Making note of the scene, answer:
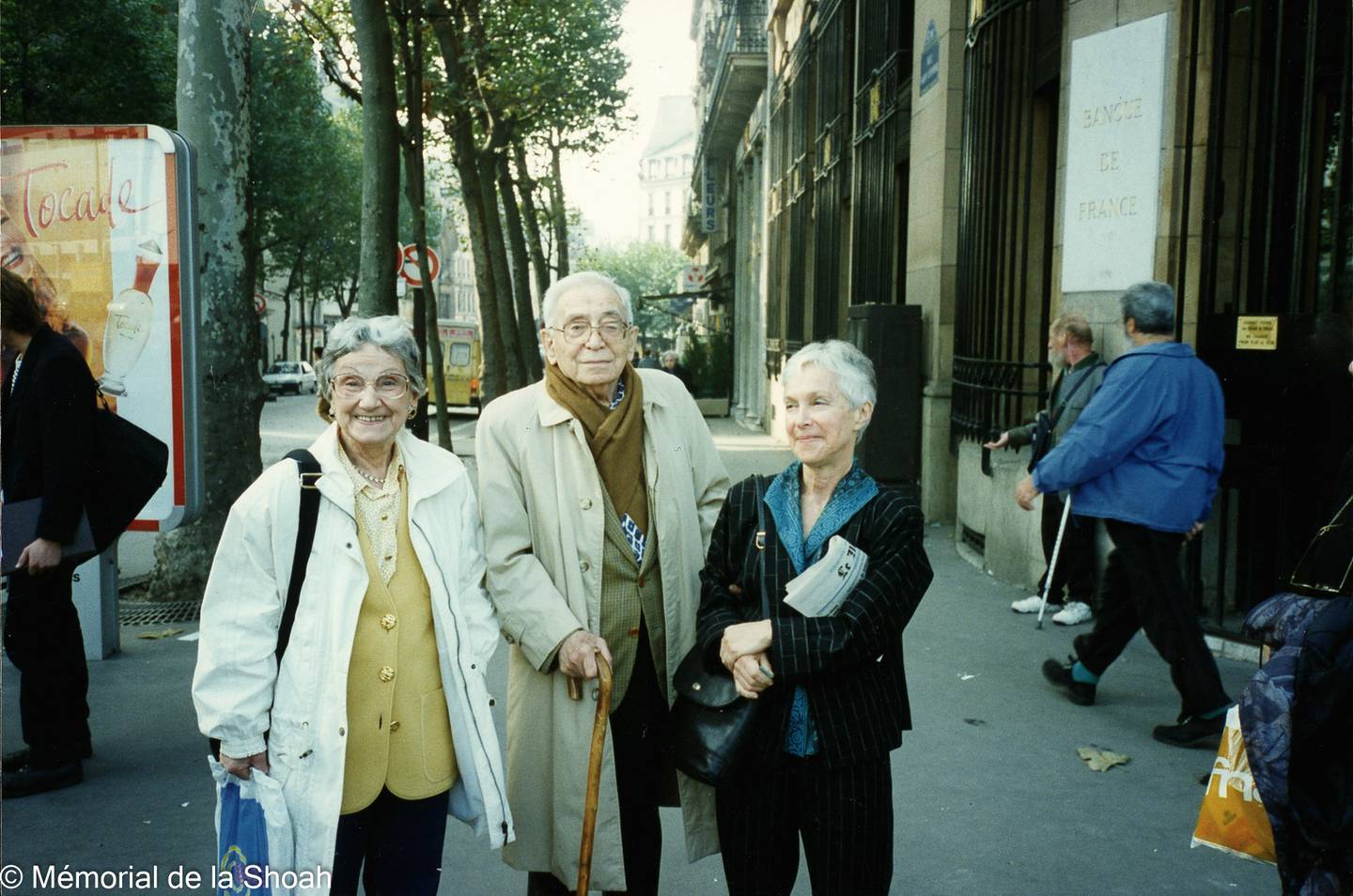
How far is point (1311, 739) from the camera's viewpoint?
263 cm

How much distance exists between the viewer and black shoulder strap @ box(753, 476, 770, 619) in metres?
2.79

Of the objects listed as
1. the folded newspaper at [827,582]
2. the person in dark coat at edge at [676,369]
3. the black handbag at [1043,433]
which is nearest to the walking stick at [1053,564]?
the black handbag at [1043,433]

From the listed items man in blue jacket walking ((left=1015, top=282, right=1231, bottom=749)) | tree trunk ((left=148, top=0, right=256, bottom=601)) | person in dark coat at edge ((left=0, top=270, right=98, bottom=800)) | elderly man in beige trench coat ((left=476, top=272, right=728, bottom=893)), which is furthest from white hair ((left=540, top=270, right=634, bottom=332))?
tree trunk ((left=148, top=0, right=256, bottom=601))

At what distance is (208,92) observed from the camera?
24.8 ft

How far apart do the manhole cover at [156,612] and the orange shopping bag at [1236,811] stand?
19.6ft

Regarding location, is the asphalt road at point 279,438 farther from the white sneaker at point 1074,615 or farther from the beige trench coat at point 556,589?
the white sneaker at point 1074,615

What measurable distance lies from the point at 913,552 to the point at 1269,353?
4168 mm

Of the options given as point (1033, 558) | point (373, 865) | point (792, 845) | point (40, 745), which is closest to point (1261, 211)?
point (1033, 558)

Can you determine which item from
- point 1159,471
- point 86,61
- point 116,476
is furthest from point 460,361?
point 1159,471

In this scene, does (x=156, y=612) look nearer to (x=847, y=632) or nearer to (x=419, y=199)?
(x=847, y=632)

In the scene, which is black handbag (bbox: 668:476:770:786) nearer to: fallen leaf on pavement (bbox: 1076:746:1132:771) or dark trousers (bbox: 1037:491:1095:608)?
fallen leaf on pavement (bbox: 1076:746:1132:771)

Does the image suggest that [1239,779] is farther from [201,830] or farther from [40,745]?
[40,745]

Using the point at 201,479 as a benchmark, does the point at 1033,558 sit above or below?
below

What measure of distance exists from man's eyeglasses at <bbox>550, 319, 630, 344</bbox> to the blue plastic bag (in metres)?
1.30
